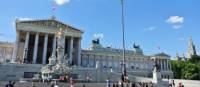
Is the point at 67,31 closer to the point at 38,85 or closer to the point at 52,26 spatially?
the point at 52,26

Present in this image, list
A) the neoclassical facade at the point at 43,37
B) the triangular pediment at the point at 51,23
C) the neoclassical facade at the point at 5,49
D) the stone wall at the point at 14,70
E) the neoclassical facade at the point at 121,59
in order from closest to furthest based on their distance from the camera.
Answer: the stone wall at the point at 14,70, the neoclassical facade at the point at 43,37, the triangular pediment at the point at 51,23, the neoclassical facade at the point at 5,49, the neoclassical facade at the point at 121,59

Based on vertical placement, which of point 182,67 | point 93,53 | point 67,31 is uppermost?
point 67,31

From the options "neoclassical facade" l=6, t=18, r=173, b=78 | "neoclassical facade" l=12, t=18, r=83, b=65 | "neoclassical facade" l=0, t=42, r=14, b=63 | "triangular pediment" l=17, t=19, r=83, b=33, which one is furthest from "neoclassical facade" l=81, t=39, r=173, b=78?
"neoclassical facade" l=0, t=42, r=14, b=63

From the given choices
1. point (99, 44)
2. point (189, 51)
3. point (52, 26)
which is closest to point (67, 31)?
point (52, 26)

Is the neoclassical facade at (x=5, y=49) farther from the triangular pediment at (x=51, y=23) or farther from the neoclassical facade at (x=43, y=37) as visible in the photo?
the triangular pediment at (x=51, y=23)

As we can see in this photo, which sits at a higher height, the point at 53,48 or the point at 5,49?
the point at 5,49

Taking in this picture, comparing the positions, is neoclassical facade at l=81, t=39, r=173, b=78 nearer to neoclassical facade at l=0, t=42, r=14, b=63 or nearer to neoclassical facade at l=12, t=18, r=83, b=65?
neoclassical facade at l=12, t=18, r=83, b=65

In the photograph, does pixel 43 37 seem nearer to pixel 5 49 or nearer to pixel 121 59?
pixel 5 49

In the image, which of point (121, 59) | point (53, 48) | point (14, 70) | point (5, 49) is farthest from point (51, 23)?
point (121, 59)

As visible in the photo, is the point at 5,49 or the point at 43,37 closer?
the point at 43,37

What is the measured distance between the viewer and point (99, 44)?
3484 inches

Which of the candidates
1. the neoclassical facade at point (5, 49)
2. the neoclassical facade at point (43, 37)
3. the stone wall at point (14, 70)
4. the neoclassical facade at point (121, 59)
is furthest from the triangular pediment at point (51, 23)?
the neoclassical facade at point (5, 49)

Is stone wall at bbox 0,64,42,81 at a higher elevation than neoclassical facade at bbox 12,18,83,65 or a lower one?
lower

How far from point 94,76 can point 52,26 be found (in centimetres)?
2258
